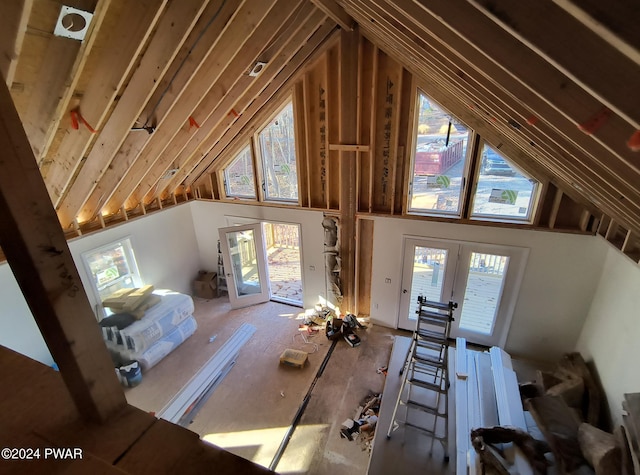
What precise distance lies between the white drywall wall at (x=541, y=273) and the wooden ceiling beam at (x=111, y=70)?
13.2 ft

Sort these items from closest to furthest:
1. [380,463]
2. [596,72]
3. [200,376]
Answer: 1. [596,72]
2. [380,463]
3. [200,376]

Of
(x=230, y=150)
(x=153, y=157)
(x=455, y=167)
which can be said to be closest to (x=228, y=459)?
(x=153, y=157)

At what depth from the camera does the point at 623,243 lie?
377 cm

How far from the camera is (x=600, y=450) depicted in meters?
2.93

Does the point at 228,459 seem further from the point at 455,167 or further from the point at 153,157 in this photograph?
the point at 455,167

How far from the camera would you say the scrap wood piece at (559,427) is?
3092 millimetres

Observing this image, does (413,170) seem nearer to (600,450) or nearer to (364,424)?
(364,424)

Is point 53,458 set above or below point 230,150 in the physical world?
below

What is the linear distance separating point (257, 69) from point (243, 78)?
0.27 metres

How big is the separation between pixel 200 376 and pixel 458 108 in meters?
5.50

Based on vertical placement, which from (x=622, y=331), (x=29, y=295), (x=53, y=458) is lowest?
(x=622, y=331)

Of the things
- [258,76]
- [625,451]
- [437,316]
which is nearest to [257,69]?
[258,76]

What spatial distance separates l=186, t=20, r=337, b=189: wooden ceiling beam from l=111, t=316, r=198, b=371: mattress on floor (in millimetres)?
2852

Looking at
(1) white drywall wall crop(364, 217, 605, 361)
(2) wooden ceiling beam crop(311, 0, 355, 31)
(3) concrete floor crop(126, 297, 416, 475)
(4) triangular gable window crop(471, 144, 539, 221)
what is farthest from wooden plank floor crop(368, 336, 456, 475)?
(2) wooden ceiling beam crop(311, 0, 355, 31)
